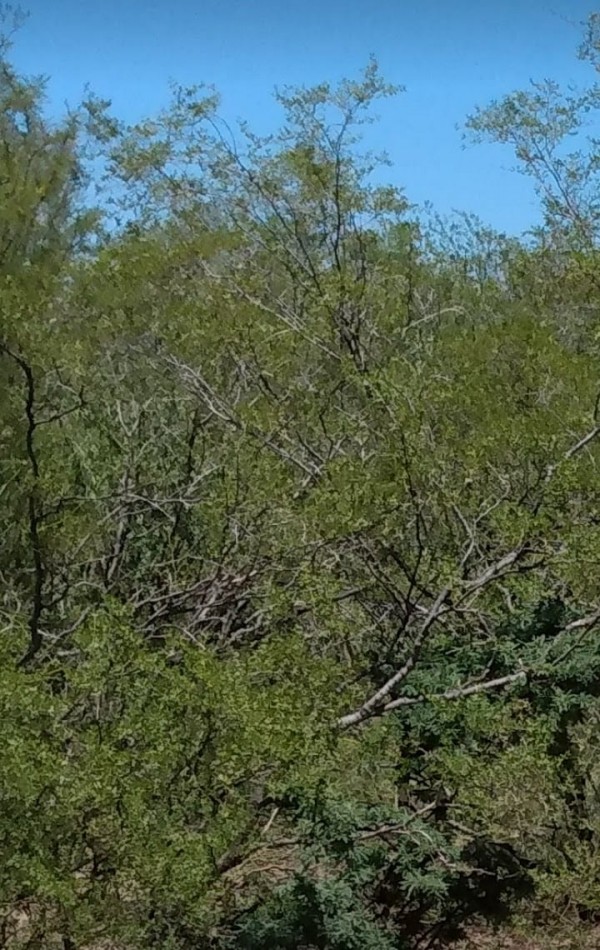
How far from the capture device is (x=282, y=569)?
17.5 feet

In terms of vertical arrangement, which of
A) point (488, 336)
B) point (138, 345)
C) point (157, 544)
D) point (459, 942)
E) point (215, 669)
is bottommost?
point (459, 942)

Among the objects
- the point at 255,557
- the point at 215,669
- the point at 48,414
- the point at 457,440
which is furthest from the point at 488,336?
the point at 215,669

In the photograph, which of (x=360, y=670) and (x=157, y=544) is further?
(x=157, y=544)

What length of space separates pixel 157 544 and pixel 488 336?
7.22 ft

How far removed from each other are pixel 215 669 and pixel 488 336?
2.96 meters

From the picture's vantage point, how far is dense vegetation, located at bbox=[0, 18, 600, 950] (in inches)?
160

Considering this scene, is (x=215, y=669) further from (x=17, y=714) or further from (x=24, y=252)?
(x=24, y=252)

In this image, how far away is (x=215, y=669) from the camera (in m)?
4.12

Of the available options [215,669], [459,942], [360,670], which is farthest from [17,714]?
[459,942]

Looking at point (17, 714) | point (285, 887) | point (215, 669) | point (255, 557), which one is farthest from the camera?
point (255, 557)

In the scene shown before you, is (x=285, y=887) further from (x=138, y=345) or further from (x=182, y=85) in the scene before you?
(x=182, y=85)

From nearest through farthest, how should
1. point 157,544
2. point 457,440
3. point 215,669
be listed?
point 215,669
point 457,440
point 157,544

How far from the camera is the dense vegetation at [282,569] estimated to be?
13.3ft

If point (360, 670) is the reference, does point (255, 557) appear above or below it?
above
